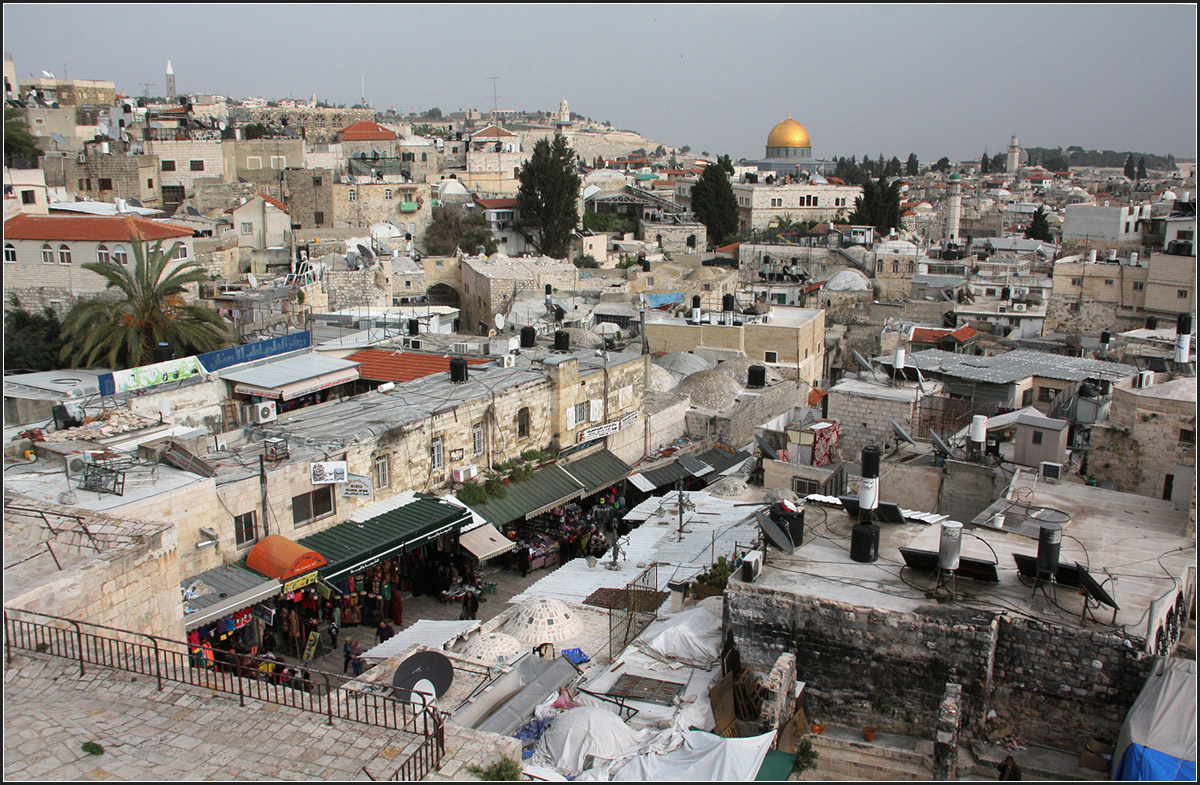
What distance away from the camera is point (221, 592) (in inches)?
478

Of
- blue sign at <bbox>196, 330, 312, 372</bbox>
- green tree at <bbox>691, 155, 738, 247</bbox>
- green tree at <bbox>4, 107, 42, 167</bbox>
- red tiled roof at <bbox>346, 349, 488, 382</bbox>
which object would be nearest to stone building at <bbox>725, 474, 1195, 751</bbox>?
red tiled roof at <bbox>346, 349, 488, 382</bbox>

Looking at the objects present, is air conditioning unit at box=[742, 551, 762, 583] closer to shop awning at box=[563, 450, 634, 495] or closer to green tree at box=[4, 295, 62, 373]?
shop awning at box=[563, 450, 634, 495]

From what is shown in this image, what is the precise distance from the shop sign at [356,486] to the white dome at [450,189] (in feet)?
124

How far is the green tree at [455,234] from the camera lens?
147ft

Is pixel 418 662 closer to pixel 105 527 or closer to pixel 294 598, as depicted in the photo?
pixel 105 527

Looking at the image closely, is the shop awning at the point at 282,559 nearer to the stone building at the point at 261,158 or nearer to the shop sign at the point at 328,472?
the shop sign at the point at 328,472

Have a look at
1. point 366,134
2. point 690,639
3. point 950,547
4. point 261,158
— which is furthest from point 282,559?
point 366,134

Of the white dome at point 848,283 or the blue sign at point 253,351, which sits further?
the white dome at point 848,283

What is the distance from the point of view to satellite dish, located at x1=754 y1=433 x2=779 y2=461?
1792cm

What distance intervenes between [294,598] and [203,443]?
2.70m

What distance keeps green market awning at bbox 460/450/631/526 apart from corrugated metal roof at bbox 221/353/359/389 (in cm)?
457

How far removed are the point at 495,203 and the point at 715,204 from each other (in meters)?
15.5

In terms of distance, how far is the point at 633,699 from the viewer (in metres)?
9.22

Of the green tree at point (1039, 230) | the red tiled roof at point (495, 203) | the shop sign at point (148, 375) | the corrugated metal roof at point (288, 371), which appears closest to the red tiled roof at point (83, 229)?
the corrugated metal roof at point (288, 371)
